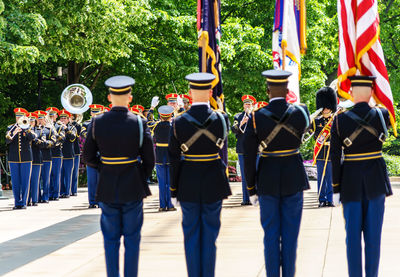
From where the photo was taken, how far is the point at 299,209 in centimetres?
670

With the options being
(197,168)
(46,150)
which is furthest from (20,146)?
(197,168)

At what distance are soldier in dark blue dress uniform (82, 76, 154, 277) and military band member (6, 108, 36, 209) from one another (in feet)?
30.1

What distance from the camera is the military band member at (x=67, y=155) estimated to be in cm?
1835

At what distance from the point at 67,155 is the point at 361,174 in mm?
13035

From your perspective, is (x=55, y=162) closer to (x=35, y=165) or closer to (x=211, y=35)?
(x=35, y=165)

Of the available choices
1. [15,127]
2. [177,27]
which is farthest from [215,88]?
[177,27]

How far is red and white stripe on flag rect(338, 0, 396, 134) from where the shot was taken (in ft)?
27.6

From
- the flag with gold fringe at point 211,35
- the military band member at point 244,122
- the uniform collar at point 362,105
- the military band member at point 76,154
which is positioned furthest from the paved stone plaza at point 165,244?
the military band member at point 76,154

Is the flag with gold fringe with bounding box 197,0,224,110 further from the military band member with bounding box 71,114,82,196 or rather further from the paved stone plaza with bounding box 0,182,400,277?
the military band member with bounding box 71,114,82,196

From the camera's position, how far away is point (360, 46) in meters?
8.52

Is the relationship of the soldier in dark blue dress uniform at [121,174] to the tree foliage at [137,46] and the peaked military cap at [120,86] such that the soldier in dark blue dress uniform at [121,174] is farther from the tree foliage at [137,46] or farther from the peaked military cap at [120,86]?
the tree foliage at [137,46]

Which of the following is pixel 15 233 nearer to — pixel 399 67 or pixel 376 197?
pixel 376 197

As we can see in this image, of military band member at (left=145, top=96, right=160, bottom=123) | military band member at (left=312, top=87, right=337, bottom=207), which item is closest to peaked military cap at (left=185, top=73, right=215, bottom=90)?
military band member at (left=312, top=87, right=337, bottom=207)

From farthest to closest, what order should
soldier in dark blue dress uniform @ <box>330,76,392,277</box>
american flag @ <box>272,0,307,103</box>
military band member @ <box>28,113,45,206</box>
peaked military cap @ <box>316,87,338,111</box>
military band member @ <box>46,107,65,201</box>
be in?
1. military band member @ <box>46,107,65,201</box>
2. military band member @ <box>28,113,45,206</box>
3. american flag @ <box>272,0,307,103</box>
4. peaked military cap @ <box>316,87,338,111</box>
5. soldier in dark blue dress uniform @ <box>330,76,392,277</box>
